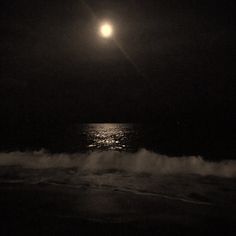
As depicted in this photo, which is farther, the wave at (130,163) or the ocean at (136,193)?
the wave at (130,163)

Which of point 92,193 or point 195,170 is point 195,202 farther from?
point 195,170

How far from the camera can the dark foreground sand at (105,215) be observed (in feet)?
27.3

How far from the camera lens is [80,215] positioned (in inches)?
379

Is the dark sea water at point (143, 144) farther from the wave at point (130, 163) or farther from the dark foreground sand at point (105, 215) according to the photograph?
the dark foreground sand at point (105, 215)

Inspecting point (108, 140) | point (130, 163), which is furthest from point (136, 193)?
point (108, 140)

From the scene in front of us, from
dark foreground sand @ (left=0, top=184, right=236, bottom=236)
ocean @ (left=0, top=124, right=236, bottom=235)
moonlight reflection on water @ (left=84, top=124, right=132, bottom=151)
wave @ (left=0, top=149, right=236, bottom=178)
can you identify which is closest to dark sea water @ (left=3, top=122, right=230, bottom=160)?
moonlight reflection on water @ (left=84, top=124, right=132, bottom=151)

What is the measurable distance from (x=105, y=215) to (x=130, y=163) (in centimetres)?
1201

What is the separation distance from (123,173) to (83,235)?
9965 millimetres

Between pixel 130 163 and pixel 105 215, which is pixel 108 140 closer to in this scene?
pixel 130 163

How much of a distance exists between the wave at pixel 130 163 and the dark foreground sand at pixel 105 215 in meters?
7.05

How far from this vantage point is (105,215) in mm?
9586

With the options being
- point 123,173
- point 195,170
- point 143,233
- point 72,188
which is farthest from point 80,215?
point 195,170

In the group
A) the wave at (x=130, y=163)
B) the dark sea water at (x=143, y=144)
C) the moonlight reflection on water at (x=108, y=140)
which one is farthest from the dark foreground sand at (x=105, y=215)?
the moonlight reflection on water at (x=108, y=140)

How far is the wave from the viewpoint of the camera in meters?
19.1
